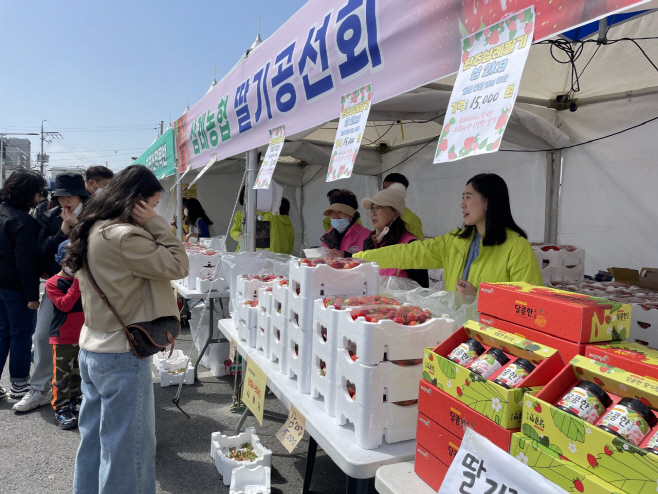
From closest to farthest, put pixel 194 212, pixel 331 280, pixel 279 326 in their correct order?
pixel 331 280 → pixel 279 326 → pixel 194 212

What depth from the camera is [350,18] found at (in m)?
2.05

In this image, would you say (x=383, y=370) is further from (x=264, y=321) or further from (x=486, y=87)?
(x=264, y=321)

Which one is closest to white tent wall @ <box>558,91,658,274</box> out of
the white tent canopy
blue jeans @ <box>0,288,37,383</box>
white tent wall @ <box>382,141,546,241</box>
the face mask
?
the white tent canopy

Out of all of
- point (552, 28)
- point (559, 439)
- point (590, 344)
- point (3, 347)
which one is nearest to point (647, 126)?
point (552, 28)

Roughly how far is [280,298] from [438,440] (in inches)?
42.8

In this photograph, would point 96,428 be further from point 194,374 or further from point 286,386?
point 194,374

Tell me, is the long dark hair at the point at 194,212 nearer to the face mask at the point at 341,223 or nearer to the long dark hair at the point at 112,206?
the face mask at the point at 341,223

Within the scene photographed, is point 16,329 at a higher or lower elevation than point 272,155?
lower

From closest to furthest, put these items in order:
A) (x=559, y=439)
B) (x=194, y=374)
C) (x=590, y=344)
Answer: (x=559, y=439) < (x=590, y=344) < (x=194, y=374)

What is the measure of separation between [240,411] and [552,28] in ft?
11.3

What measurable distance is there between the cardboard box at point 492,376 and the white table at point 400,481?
0.29 meters

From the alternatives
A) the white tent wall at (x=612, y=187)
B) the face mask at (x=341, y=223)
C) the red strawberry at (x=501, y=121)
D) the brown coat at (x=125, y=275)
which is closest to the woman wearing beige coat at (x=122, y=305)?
the brown coat at (x=125, y=275)

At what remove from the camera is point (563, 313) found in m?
1.11

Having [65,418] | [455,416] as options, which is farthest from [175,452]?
[455,416]
